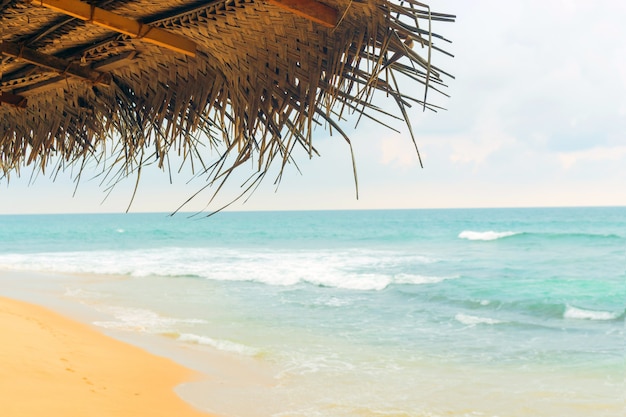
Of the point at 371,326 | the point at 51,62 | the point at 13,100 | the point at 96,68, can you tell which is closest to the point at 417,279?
the point at 371,326

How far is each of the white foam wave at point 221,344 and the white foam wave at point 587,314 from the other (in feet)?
16.7

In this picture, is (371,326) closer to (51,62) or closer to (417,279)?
(417,279)

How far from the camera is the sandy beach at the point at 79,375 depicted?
418 centimetres

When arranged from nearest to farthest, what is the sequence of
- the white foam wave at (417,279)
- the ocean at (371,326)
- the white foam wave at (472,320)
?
1. the ocean at (371,326)
2. the white foam wave at (472,320)
3. the white foam wave at (417,279)

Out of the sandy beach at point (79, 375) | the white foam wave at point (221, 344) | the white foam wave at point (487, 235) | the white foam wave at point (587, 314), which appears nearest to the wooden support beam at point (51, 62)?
the sandy beach at point (79, 375)

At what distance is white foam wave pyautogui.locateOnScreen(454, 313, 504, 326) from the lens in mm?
8430

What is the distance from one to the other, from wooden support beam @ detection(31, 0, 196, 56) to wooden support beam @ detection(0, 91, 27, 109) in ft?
3.10

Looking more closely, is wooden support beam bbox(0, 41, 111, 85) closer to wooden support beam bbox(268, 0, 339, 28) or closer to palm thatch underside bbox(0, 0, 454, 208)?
palm thatch underside bbox(0, 0, 454, 208)

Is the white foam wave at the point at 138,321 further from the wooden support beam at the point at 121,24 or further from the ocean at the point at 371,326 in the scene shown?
the wooden support beam at the point at 121,24

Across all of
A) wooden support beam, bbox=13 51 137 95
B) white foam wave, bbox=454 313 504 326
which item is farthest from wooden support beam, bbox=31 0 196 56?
white foam wave, bbox=454 313 504 326

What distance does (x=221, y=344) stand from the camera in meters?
6.68

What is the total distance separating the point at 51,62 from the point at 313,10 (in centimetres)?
96

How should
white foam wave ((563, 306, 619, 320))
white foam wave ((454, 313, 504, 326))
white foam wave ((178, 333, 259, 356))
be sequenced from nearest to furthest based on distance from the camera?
white foam wave ((178, 333, 259, 356))
white foam wave ((454, 313, 504, 326))
white foam wave ((563, 306, 619, 320))

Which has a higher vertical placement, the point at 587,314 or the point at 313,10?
the point at 313,10
